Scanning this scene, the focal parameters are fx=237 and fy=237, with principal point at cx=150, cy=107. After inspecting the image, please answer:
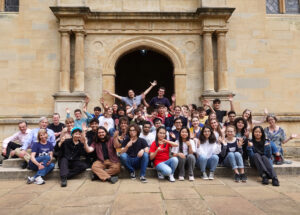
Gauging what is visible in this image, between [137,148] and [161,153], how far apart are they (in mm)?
576

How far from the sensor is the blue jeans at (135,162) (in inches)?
209

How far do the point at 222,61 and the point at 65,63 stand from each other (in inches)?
247

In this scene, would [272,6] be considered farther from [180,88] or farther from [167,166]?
[167,166]

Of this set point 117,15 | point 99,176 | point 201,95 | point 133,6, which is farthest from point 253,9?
point 99,176

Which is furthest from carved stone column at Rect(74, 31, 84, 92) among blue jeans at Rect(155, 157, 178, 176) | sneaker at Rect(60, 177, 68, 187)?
blue jeans at Rect(155, 157, 178, 176)

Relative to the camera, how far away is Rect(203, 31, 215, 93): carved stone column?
944 centimetres

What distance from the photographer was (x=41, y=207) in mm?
3631

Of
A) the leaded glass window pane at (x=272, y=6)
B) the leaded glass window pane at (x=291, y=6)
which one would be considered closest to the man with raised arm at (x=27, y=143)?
the leaded glass window pane at (x=272, y=6)

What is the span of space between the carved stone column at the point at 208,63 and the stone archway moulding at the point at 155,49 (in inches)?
34.6

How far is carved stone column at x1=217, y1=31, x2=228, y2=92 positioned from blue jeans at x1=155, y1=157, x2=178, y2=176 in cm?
507

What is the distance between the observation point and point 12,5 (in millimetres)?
10375

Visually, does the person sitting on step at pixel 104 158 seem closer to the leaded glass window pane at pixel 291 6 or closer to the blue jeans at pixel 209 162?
the blue jeans at pixel 209 162

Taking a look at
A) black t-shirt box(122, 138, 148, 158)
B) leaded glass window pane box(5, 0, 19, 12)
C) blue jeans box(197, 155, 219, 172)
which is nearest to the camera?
blue jeans box(197, 155, 219, 172)

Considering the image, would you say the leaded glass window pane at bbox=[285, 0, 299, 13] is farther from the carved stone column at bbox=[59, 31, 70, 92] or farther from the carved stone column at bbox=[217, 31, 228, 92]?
the carved stone column at bbox=[59, 31, 70, 92]
